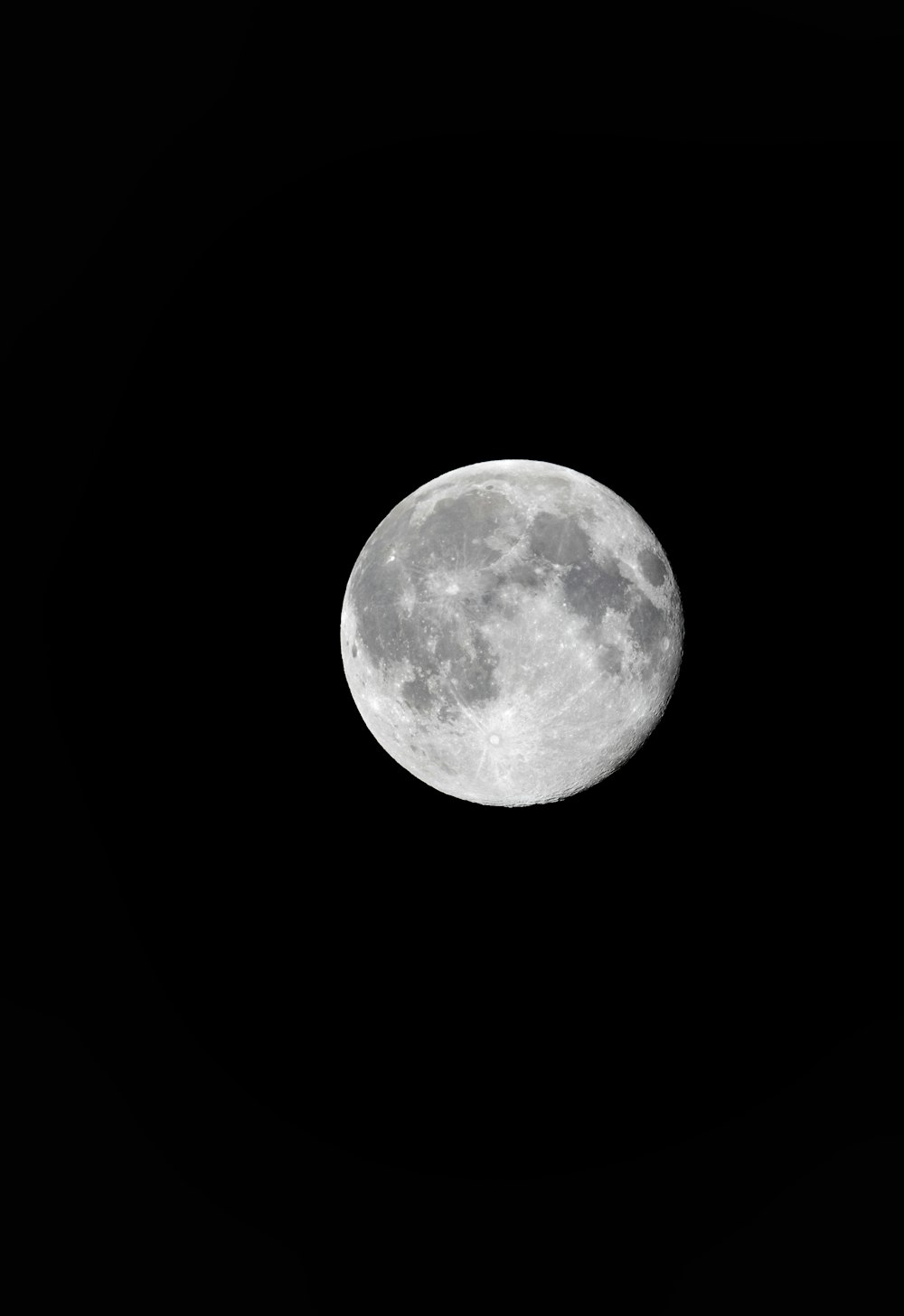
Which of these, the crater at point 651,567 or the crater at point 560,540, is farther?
the crater at point 651,567

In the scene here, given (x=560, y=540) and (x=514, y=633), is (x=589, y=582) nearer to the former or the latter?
(x=560, y=540)

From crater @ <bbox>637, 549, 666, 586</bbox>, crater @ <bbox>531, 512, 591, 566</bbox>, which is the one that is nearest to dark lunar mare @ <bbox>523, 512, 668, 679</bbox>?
crater @ <bbox>531, 512, 591, 566</bbox>

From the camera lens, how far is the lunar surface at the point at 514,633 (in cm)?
368

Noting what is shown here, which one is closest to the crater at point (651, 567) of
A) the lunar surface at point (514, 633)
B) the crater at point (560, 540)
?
the lunar surface at point (514, 633)

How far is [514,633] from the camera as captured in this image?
365 centimetres

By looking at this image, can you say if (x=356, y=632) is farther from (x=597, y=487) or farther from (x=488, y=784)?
(x=597, y=487)

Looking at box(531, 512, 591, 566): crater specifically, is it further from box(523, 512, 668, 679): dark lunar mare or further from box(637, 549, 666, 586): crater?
box(637, 549, 666, 586): crater

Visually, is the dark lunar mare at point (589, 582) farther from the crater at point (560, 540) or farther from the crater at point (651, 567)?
the crater at point (651, 567)

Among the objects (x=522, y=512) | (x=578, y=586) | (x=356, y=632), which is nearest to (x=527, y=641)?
(x=578, y=586)

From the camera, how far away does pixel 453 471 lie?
4195 millimetres

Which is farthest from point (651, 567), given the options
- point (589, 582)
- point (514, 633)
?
point (514, 633)

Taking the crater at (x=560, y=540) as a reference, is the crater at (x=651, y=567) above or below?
above

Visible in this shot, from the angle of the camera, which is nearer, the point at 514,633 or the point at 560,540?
the point at 514,633

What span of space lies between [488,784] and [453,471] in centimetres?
137
